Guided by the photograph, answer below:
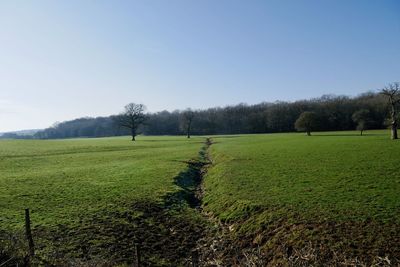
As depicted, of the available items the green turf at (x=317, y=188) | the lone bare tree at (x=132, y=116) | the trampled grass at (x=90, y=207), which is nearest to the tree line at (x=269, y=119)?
the lone bare tree at (x=132, y=116)

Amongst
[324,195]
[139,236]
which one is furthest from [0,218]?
[324,195]

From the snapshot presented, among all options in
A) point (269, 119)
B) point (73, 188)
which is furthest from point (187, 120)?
point (73, 188)

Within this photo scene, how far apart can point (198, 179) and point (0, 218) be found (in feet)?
62.8

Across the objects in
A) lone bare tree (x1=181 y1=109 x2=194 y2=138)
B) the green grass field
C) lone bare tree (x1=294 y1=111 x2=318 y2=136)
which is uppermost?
lone bare tree (x1=181 y1=109 x2=194 y2=138)

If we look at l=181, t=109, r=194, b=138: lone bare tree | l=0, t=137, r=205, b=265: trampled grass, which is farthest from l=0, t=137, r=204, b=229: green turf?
l=181, t=109, r=194, b=138: lone bare tree

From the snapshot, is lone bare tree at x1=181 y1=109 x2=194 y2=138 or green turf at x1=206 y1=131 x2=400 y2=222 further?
lone bare tree at x1=181 y1=109 x2=194 y2=138

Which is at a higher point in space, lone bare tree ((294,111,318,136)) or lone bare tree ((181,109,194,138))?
lone bare tree ((181,109,194,138))

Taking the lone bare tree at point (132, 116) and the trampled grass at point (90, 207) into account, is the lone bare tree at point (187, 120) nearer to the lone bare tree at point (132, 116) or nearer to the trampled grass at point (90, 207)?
the lone bare tree at point (132, 116)

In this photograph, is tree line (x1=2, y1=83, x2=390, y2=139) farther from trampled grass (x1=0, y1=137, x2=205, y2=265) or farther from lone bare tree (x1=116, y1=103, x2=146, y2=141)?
trampled grass (x1=0, y1=137, x2=205, y2=265)

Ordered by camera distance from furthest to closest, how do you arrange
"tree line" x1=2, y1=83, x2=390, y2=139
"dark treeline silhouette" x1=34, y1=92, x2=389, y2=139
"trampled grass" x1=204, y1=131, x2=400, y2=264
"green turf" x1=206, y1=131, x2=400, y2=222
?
"dark treeline silhouette" x1=34, y1=92, x2=389, y2=139 < "tree line" x1=2, y1=83, x2=390, y2=139 < "green turf" x1=206, y1=131, x2=400, y2=222 < "trampled grass" x1=204, y1=131, x2=400, y2=264

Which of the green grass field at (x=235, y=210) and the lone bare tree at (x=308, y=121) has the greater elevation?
the lone bare tree at (x=308, y=121)

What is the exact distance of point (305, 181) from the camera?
89.9 feet

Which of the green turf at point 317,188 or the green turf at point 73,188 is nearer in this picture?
the green turf at point 317,188

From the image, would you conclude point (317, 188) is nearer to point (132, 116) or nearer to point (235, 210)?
point (235, 210)
